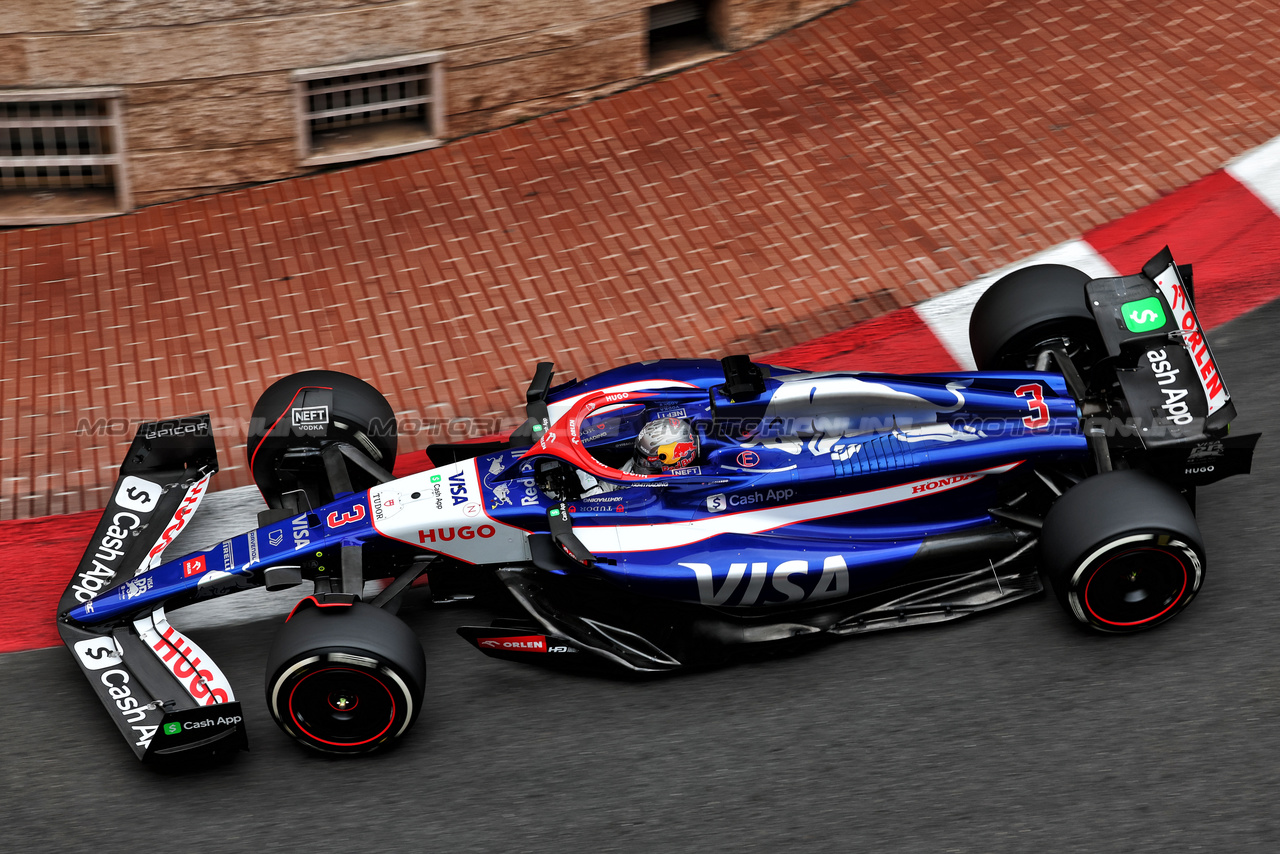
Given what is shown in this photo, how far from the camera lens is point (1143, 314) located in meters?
5.84

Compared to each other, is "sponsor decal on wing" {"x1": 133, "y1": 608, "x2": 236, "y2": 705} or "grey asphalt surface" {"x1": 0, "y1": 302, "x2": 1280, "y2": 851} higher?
"sponsor decal on wing" {"x1": 133, "y1": 608, "x2": 236, "y2": 705}

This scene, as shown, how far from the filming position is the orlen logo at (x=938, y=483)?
554cm

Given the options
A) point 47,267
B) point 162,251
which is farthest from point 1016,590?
point 47,267

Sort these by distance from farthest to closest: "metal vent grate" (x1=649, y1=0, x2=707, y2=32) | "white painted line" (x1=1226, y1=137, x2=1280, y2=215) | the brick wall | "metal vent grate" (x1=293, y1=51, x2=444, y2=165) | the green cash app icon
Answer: "metal vent grate" (x1=649, y1=0, x2=707, y2=32), "metal vent grate" (x1=293, y1=51, x2=444, y2=165), "white painted line" (x1=1226, y1=137, x2=1280, y2=215), the brick wall, the green cash app icon

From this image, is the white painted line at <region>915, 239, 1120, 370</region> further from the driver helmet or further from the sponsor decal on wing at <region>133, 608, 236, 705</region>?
the sponsor decal on wing at <region>133, 608, 236, 705</region>

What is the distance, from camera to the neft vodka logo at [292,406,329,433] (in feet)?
19.9

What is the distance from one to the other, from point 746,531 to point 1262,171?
4852 millimetres

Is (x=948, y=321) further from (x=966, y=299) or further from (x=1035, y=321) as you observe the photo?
(x=1035, y=321)

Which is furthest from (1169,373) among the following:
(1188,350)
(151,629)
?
(151,629)

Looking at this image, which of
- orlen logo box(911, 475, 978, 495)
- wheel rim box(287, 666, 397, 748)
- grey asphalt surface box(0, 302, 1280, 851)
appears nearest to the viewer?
grey asphalt surface box(0, 302, 1280, 851)

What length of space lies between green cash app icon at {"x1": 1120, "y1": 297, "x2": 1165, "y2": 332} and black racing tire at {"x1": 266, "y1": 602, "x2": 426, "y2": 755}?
348 cm

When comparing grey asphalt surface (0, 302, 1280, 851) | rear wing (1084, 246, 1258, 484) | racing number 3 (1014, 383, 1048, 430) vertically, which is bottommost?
grey asphalt surface (0, 302, 1280, 851)

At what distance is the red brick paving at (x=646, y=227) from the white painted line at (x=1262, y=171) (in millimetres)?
107

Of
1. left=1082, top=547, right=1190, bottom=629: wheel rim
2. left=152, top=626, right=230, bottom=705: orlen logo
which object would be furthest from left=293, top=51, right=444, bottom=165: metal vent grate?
left=1082, top=547, right=1190, bottom=629: wheel rim
